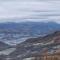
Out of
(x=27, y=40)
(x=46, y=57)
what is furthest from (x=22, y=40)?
(x=46, y=57)

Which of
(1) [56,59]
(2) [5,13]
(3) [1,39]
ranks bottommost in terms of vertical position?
(1) [56,59]

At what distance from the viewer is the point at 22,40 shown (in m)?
3.51

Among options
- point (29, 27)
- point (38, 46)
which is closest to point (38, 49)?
point (38, 46)

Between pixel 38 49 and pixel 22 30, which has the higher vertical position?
pixel 22 30

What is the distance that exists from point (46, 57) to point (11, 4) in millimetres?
632

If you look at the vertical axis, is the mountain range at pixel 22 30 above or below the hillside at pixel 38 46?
above

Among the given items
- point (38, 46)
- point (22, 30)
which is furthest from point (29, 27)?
point (38, 46)

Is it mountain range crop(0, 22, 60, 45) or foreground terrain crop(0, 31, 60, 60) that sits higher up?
mountain range crop(0, 22, 60, 45)

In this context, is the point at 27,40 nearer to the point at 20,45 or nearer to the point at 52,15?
the point at 20,45

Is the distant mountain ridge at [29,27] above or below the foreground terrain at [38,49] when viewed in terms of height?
above

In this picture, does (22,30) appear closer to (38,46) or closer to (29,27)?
(29,27)

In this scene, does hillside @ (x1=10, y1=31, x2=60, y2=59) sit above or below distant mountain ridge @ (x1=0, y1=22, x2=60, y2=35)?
below

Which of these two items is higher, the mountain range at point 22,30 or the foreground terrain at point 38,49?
the mountain range at point 22,30

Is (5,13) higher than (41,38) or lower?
higher
